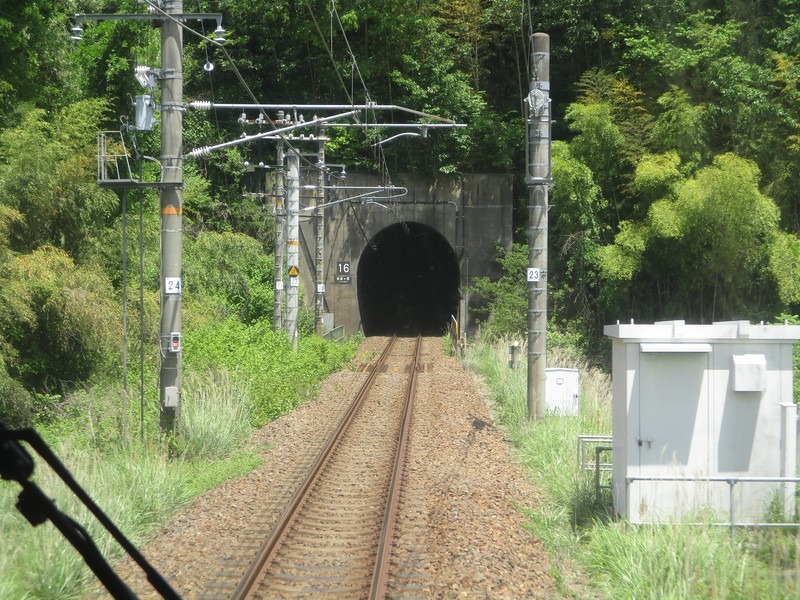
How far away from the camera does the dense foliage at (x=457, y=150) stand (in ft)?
64.5

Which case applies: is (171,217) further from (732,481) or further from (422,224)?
(422,224)

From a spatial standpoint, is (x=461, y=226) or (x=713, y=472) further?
(x=461, y=226)

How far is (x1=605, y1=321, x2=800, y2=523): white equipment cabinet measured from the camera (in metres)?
7.83

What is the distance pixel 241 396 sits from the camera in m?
14.7

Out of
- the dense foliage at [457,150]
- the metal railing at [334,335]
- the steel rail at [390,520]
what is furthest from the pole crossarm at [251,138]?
the metal railing at [334,335]

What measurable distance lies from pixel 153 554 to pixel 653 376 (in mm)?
4602

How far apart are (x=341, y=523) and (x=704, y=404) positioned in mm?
3737

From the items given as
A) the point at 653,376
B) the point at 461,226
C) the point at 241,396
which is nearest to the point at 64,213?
the point at 241,396

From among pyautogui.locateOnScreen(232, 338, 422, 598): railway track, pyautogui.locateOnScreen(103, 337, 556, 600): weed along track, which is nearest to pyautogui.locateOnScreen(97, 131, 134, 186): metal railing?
pyautogui.locateOnScreen(103, 337, 556, 600): weed along track

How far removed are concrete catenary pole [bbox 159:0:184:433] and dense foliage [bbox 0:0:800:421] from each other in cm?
612

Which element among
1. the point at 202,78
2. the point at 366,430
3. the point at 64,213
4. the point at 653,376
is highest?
the point at 202,78

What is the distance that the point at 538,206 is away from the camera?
571 inches

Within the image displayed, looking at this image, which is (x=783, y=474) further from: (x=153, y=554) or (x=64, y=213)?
(x=64, y=213)

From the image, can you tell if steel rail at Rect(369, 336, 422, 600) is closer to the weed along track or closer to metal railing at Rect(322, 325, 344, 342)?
the weed along track
